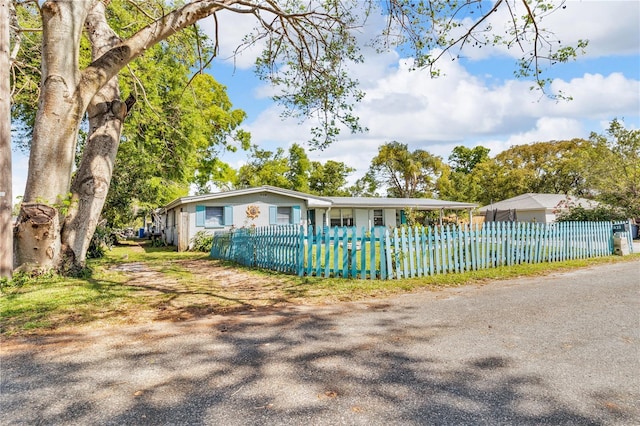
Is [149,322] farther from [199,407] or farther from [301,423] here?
[301,423]

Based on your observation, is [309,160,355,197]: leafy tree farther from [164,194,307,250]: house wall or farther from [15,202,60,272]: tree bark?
[15,202,60,272]: tree bark

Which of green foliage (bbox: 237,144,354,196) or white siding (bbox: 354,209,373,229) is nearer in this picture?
white siding (bbox: 354,209,373,229)

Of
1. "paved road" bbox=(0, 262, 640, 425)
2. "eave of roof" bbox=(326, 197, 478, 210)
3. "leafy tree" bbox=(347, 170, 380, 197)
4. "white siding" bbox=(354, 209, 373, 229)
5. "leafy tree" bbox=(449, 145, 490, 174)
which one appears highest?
"leafy tree" bbox=(449, 145, 490, 174)

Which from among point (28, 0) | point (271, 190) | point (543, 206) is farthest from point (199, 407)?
point (543, 206)

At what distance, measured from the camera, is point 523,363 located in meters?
3.33

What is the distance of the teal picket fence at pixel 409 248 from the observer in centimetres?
842

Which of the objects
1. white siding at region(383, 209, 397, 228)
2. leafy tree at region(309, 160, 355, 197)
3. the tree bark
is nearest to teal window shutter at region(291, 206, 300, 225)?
white siding at region(383, 209, 397, 228)

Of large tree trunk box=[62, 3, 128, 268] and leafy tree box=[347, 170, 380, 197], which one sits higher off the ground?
leafy tree box=[347, 170, 380, 197]

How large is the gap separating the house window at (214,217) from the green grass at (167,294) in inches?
415

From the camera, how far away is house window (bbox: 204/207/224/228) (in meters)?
20.3

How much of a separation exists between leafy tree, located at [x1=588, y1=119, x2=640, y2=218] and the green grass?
1111 cm

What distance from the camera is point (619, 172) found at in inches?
734

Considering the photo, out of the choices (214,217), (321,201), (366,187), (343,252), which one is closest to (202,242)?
(214,217)

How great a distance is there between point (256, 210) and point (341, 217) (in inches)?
267
